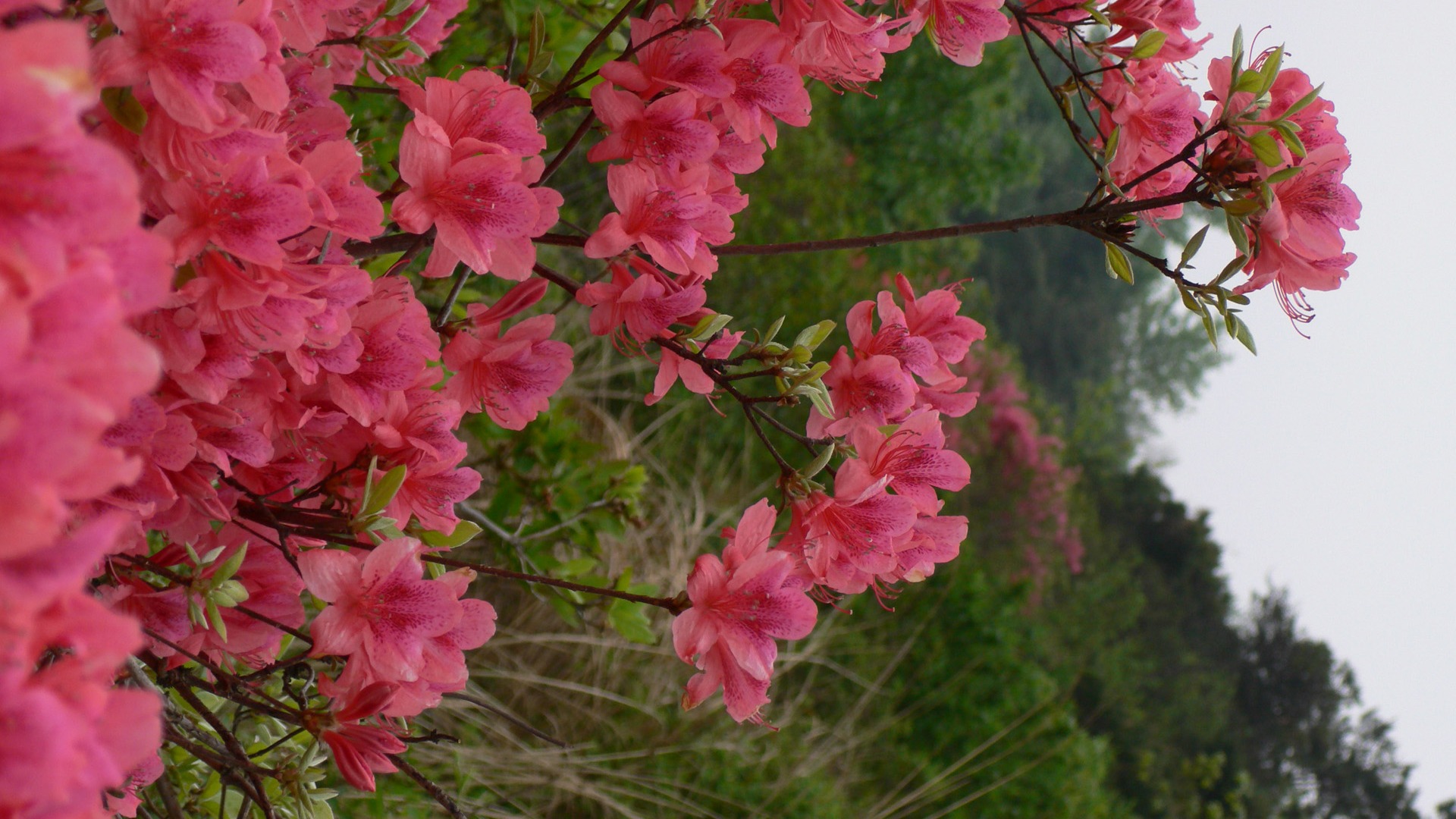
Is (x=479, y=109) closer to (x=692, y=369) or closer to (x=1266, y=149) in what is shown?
(x=692, y=369)

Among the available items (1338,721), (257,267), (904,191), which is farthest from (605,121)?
(1338,721)

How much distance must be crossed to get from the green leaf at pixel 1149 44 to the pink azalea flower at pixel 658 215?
41cm

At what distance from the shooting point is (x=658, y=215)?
755 millimetres

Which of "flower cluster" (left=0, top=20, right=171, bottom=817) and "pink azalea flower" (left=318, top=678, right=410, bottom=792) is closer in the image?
"flower cluster" (left=0, top=20, right=171, bottom=817)

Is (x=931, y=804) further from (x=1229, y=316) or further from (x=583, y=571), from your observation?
(x=1229, y=316)

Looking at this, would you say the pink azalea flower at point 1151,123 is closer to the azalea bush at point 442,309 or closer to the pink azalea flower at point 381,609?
the azalea bush at point 442,309

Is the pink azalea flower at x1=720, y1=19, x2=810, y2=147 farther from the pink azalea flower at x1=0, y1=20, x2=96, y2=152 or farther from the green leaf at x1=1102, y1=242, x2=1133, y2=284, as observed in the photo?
the pink azalea flower at x1=0, y1=20, x2=96, y2=152

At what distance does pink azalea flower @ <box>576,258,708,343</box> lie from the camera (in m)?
0.79

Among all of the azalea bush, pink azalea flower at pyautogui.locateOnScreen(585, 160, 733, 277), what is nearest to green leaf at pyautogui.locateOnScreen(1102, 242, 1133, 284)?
the azalea bush

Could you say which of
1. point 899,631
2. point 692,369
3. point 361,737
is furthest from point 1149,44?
point 899,631

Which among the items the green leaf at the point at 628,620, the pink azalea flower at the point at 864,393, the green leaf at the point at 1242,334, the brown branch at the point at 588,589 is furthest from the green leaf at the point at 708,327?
the green leaf at the point at 628,620

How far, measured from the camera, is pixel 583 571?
136cm

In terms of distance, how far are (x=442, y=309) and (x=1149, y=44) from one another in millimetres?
660

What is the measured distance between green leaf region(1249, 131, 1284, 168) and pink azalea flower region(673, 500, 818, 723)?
46 cm
